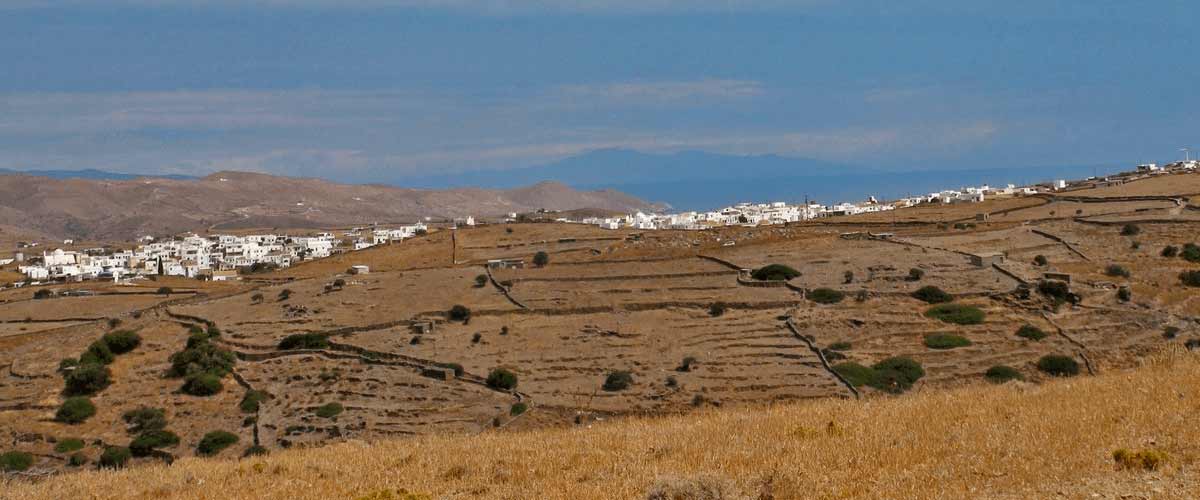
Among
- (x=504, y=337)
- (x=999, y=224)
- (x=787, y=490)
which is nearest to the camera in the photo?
(x=787, y=490)

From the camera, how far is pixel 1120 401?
12.0m

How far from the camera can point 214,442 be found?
1187 inches

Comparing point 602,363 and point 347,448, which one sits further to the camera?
point 602,363

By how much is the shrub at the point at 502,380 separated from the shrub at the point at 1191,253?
32.9 meters

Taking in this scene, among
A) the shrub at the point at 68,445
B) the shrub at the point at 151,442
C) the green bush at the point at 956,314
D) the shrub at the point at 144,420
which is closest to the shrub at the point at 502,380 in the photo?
the shrub at the point at 151,442

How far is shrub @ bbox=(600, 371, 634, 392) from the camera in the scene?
105 ft

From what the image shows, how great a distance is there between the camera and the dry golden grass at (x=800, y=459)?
883 cm

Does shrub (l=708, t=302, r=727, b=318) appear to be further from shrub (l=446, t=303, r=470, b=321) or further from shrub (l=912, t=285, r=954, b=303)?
shrub (l=446, t=303, r=470, b=321)

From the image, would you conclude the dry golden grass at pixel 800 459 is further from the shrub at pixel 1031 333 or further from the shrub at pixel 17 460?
the shrub at pixel 1031 333

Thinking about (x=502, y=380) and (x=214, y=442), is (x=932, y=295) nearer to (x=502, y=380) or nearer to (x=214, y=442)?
(x=502, y=380)

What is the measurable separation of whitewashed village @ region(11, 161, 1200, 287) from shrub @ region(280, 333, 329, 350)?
46053 millimetres

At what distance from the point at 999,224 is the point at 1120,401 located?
57.7 meters

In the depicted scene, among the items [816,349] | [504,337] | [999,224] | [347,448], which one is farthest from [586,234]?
[347,448]

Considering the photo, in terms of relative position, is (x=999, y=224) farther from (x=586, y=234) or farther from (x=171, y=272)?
(x=171, y=272)
